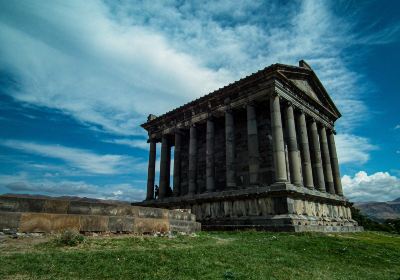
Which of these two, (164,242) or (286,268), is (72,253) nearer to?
(164,242)

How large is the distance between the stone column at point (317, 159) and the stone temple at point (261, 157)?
0.08m

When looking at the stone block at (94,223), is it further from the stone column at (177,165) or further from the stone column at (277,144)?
the stone column at (177,165)

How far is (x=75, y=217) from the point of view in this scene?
30.7 ft

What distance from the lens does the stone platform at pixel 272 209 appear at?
16.8m

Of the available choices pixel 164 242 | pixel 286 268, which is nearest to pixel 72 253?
pixel 164 242

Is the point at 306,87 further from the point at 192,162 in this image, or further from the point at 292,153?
the point at 192,162

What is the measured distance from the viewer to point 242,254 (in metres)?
9.08

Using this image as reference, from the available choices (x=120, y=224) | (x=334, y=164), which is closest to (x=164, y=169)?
(x=334, y=164)

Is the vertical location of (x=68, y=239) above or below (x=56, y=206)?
below

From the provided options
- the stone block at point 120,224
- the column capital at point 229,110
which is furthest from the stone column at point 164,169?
the stone block at point 120,224

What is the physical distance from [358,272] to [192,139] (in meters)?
18.3

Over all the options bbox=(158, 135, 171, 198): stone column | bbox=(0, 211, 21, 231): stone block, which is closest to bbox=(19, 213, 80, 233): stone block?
bbox=(0, 211, 21, 231): stone block

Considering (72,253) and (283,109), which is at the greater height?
(283,109)

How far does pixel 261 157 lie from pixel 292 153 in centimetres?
307
